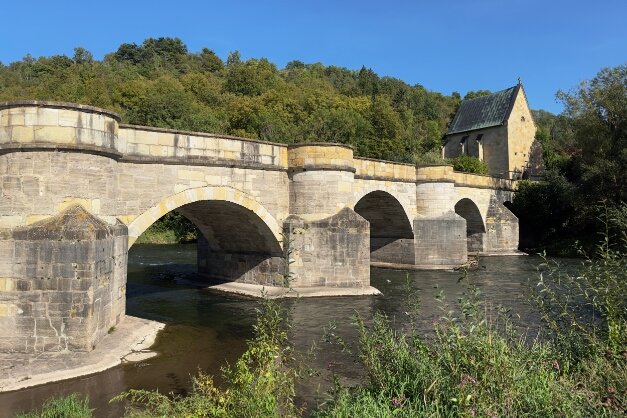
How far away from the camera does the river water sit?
261 inches

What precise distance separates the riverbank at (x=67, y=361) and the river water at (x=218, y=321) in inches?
7.8

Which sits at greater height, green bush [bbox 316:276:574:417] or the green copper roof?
the green copper roof

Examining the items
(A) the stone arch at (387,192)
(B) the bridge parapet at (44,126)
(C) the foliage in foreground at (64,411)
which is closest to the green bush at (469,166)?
(A) the stone arch at (387,192)

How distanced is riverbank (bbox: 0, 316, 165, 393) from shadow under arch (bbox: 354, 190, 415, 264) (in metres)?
14.1

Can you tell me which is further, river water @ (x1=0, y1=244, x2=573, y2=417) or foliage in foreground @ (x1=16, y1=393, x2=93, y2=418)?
river water @ (x1=0, y1=244, x2=573, y2=417)

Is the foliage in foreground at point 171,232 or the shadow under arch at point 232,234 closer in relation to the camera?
the shadow under arch at point 232,234

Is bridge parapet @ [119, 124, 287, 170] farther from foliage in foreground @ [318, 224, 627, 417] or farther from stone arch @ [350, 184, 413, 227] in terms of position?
foliage in foreground @ [318, 224, 627, 417]

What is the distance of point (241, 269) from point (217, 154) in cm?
500

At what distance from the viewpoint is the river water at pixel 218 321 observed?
6.64m

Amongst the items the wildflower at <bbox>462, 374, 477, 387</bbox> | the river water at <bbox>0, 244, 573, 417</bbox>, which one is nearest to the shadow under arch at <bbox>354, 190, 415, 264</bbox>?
the river water at <bbox>0, 244, 573, 417</bbox>

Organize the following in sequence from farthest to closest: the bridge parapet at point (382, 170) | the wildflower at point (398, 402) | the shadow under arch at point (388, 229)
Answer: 1. the shadow under arch at point (388, 229)
2. the bridge parapet at point (382, 170)
3. the wildflower at point (398, 402)

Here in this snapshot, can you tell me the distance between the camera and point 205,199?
1233 cm

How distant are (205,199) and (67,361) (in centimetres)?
561

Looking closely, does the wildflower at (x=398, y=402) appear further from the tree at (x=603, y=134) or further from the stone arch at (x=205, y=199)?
the tree at (x=603, y=134)
